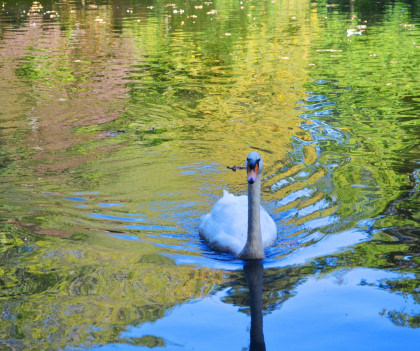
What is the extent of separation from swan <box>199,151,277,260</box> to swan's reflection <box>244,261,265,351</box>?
0.16 meters

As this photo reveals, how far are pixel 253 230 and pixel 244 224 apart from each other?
0.56 metres

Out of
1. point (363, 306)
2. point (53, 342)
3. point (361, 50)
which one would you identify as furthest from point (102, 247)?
point (361, 50)

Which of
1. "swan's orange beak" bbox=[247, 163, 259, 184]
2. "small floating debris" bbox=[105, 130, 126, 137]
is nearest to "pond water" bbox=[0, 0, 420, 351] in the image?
"small floating debris" bbox=[105, 130, 126, 137]

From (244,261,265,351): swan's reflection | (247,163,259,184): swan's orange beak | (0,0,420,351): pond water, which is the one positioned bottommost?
(244,261,265,351): swan's reflection

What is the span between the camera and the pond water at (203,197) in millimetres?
5375

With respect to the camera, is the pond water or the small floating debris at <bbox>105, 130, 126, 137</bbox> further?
the small floating debris at <bbox>105, 130, 126, 137</bbox>

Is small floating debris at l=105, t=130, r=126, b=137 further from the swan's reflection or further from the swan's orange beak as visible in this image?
the swan's reflection

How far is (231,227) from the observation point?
23.4ft

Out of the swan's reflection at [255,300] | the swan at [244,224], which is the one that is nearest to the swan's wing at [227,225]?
the swan at [244,224]

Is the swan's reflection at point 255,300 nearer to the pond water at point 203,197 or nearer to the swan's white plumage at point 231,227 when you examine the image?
the pond water at point 203,197

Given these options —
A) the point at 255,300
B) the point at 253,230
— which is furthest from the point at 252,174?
the point at 255,300

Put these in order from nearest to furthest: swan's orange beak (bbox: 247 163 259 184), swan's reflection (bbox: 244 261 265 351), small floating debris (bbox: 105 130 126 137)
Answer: swan's reflection (bbox: 244 261 265 351) → swan's orange beak (bbox: 247 163 259 184) → small floating debris (bbox: 105 130 126 137)

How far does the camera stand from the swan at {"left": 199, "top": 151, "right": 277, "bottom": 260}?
21.5ft

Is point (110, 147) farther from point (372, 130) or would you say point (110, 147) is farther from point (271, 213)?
point (372, 130)
